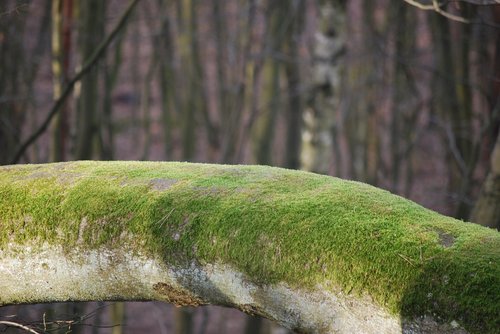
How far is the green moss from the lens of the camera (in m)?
2.35

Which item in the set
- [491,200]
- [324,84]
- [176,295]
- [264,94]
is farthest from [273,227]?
[264,94]

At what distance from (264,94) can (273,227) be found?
10.2 m

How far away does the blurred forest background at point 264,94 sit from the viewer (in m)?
7.05

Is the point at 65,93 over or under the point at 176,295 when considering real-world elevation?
over

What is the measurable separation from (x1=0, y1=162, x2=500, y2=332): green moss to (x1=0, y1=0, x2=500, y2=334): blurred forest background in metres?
0.50

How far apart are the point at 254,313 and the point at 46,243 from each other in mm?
995

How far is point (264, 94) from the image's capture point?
12742mm

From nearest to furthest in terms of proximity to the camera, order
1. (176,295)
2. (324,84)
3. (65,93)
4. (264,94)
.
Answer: (176,295)
(65,93)
(324,84)
(264,94)

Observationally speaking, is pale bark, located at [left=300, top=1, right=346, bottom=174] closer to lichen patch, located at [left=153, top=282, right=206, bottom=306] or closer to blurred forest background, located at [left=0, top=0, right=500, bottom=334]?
blurred forest background, located at [left=0, top=0, right=500, bottom=334]

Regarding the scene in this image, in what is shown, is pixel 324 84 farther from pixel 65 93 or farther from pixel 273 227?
pixel 273 227

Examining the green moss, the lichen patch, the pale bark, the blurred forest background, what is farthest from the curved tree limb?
the pale bark

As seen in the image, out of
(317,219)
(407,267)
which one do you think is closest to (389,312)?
(407,267)

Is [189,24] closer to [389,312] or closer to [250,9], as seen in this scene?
[250,9]

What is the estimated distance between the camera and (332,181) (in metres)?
3.12
